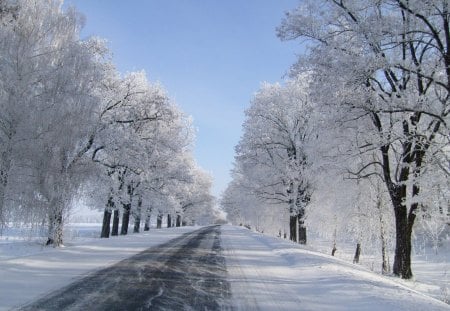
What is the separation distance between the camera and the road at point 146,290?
24.8ft

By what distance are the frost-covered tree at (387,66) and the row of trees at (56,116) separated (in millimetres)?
8779

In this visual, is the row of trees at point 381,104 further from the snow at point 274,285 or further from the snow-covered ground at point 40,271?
the snow-covered ground at point 40,271

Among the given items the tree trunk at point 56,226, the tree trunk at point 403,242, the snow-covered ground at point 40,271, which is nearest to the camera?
the snow-covered ground at point 40,271

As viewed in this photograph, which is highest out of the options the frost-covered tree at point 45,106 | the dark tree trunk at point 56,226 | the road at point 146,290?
the frost-covered tree at point 45,106

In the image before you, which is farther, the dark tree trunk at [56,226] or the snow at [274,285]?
the dark tree trunk at [56,226]

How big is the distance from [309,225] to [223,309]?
76.9 ft

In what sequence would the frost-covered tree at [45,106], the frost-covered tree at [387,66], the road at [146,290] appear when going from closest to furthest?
the road at [146,290], the frost-covered tree at [387,66], the frost-covered tree at [45,106]

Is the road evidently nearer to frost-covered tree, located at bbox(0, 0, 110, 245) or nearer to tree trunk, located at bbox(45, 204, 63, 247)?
frost-covered tree, located at bbox(0, 0, 110, 245)

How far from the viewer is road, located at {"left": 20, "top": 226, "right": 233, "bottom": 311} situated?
756cm

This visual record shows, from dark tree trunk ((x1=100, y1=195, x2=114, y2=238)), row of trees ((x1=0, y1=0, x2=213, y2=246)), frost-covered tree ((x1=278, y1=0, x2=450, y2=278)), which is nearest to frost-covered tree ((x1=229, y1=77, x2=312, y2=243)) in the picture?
row of trees ((x1=0, y1=0, x2=213, y2=246))

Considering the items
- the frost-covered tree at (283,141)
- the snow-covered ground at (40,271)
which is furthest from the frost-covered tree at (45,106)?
the frost-covered tree at (283,141)

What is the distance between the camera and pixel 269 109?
3047 cm

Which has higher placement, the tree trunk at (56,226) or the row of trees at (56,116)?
the row of trees at (56,116)

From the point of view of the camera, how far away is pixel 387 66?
455 inches
